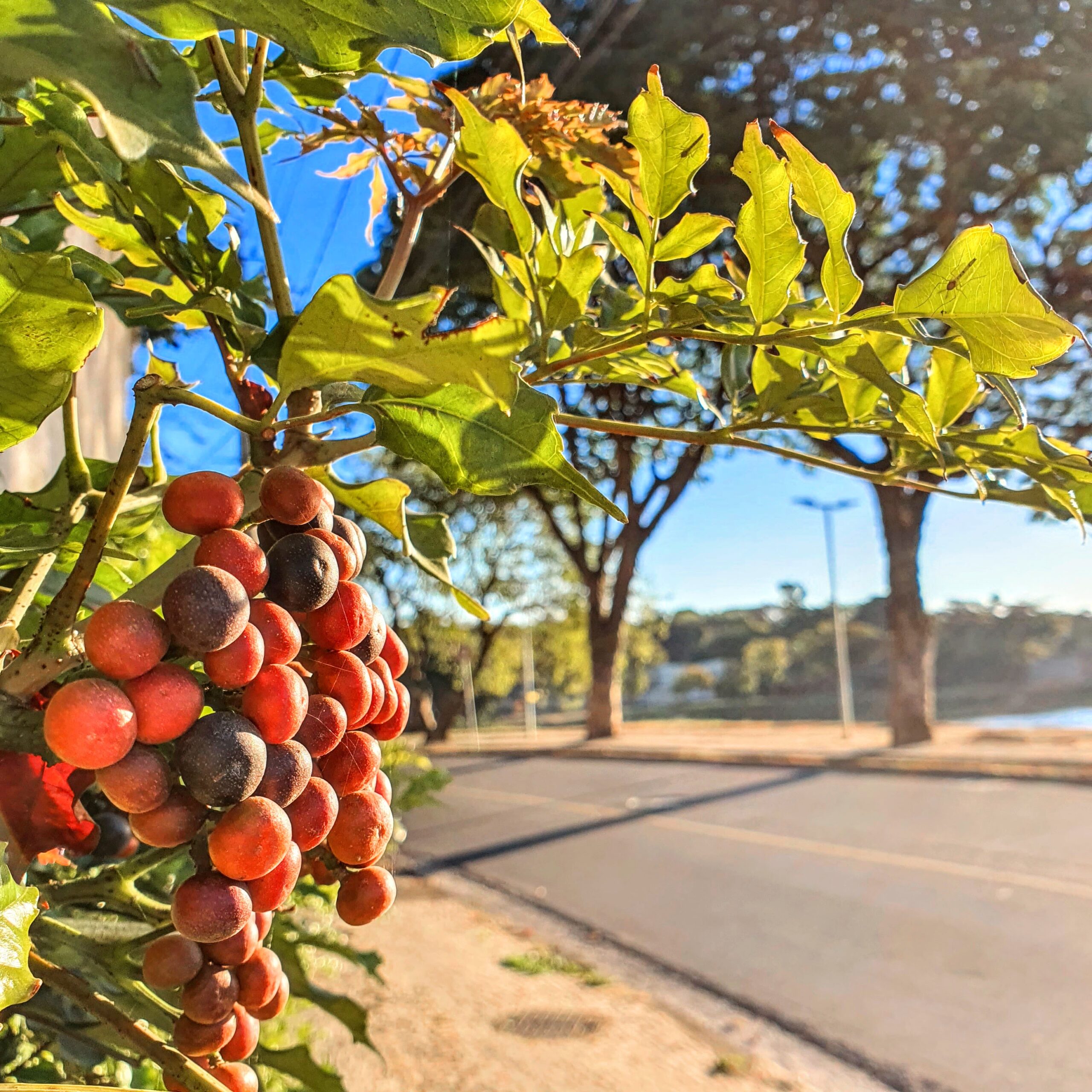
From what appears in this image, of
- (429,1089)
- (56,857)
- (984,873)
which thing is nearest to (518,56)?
(56,857)

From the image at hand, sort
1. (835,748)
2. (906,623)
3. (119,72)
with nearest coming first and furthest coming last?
(119,72), (906,623), (835,748)

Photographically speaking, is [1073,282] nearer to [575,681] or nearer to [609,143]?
[609,143]

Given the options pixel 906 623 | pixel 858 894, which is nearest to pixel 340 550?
pixel 858 894

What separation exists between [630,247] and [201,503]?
32 cm

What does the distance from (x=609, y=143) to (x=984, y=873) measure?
726 cm

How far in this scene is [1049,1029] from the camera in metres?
4.18

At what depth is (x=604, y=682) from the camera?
1717cm

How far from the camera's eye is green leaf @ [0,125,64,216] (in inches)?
24.1

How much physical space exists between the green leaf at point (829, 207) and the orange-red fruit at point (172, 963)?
0.50 meters

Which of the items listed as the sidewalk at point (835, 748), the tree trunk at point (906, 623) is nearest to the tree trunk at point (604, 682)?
the sidewalk at point (835, 748)

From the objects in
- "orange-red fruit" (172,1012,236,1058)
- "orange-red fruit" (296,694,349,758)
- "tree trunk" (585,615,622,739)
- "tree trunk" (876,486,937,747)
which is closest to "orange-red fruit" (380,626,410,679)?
"orange-red fruit" (296,694,349,758)

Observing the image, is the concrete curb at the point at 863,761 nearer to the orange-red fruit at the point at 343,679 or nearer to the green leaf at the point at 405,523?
the green leaf at the point at 405,523

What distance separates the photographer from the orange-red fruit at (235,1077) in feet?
A: 1.82

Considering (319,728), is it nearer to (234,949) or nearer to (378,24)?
(234,949)
